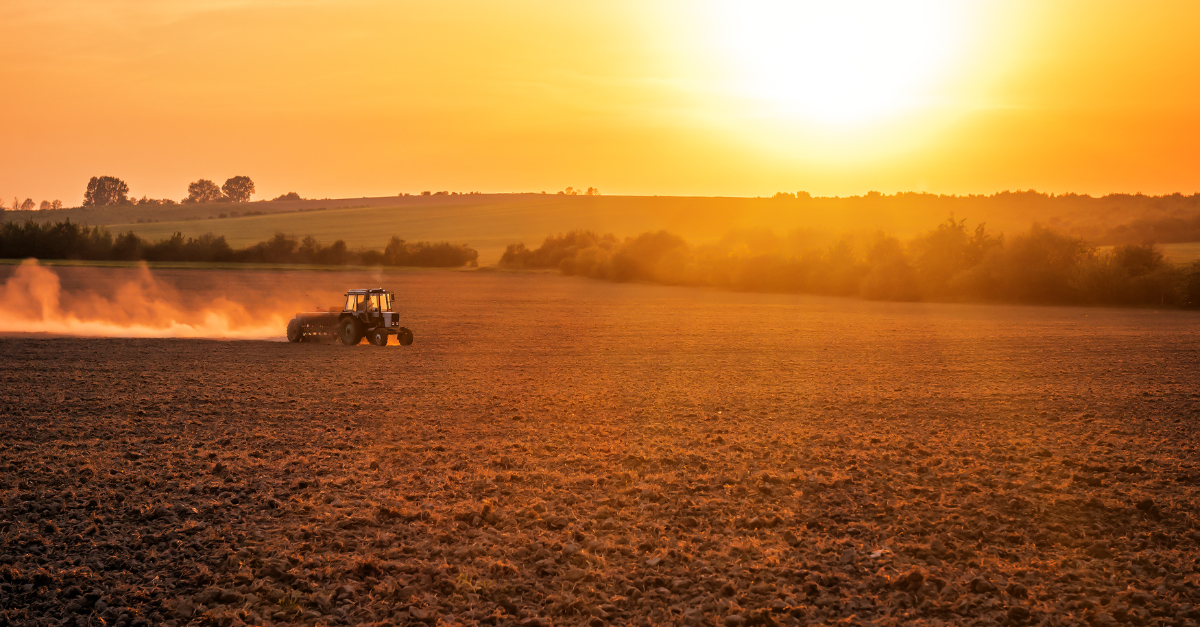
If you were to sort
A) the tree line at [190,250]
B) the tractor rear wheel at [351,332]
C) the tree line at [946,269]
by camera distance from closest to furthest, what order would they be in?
the tractor rear wheel at [351,332] < the tree line at [946,269] < the tree line at [190,250]

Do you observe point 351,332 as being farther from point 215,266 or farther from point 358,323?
point 215,266

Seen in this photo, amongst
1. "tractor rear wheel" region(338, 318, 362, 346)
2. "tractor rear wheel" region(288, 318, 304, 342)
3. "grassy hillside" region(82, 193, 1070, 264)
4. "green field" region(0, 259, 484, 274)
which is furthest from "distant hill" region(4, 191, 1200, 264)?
"tractor rear wheel" region(338, 318, 362, 346)

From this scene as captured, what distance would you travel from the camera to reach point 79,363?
18969mm

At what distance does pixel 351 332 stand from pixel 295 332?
1.96 meters

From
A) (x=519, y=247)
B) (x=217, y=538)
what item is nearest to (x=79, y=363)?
(x=217, y=538)

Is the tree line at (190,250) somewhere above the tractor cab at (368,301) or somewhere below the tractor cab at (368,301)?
above

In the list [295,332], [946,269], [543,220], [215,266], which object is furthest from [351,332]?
[543,220]

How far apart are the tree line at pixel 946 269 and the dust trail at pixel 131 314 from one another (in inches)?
1270

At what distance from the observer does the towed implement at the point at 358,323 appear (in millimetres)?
23516

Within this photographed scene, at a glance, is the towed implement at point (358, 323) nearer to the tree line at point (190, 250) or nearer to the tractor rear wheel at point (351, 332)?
the tractor rear wheel at point (351, 332)

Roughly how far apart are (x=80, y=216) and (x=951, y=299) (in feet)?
397

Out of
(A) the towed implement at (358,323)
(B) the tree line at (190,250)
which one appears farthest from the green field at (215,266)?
(A) the towed implement at (358,323)

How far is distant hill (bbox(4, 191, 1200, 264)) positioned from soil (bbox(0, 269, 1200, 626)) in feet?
242

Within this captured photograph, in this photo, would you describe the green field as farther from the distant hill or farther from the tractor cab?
the tractor cab
